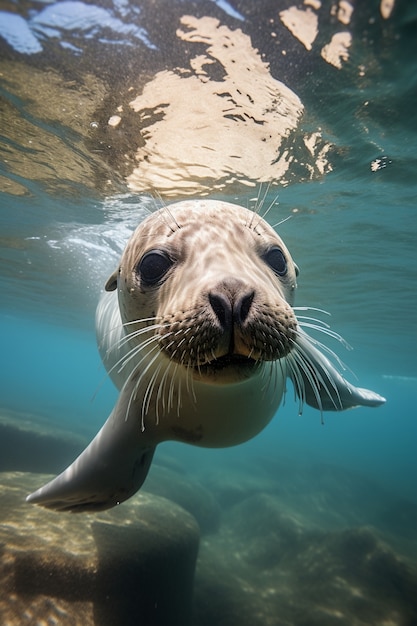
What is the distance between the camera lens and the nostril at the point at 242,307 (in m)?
1.63

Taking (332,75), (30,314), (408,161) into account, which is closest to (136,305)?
(332,75)

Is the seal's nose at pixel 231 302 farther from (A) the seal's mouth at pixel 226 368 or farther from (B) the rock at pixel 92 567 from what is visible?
(B) the rock at pixel 92 567

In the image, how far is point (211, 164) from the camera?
7059 mm

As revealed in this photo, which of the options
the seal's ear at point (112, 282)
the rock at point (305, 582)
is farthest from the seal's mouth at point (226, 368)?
the rock at point (305, 582)

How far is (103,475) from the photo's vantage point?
122 inches

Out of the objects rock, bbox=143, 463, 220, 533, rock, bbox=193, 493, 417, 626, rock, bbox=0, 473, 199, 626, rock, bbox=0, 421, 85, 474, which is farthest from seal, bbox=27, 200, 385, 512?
rock, bbox=0, 421, 85, 474

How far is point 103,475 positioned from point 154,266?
179 centimetres

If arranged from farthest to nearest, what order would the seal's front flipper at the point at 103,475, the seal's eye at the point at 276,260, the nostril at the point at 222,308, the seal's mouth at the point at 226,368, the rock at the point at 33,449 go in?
the rock at the point at 33,449 < the seal's front flipper at the point at 103,475 < the seal's eye at the point at 276,260 < the seal's mouth at the point at 226,368 < the nostril at the point at 222,308

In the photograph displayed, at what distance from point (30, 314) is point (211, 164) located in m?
27.2

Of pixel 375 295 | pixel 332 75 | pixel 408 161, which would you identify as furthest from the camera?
pixel 375 295

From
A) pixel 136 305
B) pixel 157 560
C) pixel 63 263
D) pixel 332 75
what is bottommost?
pixel 157 560

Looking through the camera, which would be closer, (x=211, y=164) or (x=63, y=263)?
(x=211, y=164)

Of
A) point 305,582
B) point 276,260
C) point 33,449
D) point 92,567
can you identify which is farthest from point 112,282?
point 33,449

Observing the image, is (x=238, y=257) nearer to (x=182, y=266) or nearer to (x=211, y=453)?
(x=182, y=266)
